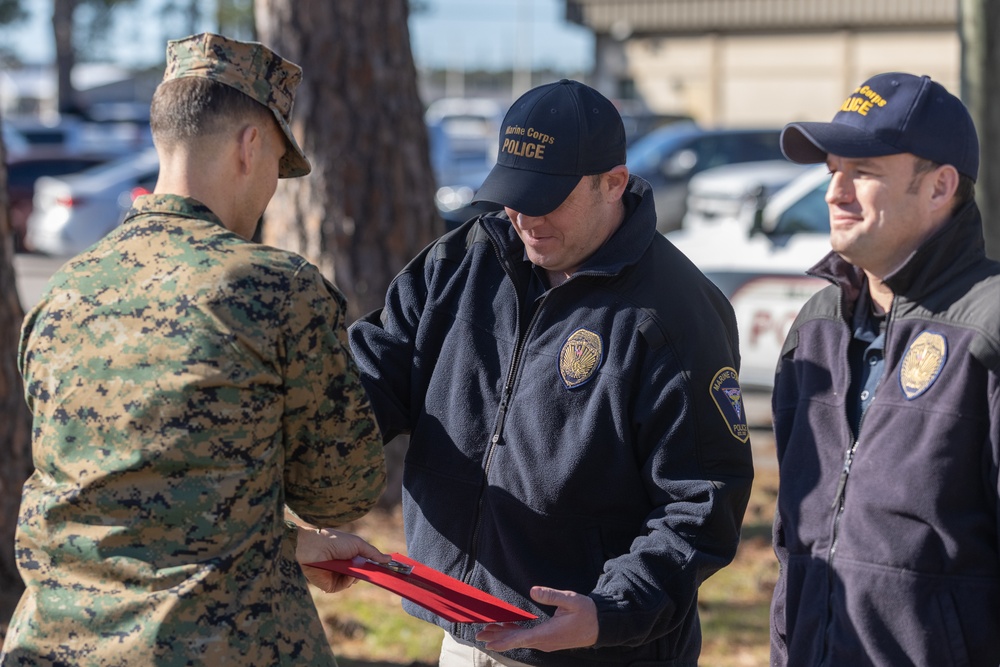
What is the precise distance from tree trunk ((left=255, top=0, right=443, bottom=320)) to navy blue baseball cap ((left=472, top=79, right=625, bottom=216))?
11.5 feet

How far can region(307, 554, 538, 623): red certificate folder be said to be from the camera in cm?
254

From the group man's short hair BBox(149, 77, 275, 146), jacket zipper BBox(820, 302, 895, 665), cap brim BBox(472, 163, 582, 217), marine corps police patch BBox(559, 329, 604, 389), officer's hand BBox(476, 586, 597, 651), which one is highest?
man's short hair BBox(149, 77, 275, 146)

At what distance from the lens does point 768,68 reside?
1417 inches

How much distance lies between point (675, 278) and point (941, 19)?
33226 mm

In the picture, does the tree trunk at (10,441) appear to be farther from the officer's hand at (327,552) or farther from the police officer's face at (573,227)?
the police officer's face at (573,227)

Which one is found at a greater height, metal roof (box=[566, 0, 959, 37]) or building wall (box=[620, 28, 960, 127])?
metal roof (box=[566, 0, 959, 37])

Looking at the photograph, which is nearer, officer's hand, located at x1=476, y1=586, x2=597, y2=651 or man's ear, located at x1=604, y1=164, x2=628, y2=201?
officer's hand, located at x1=476, y1=586, x2=597, y2=651

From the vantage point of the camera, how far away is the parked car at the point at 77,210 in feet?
56.9

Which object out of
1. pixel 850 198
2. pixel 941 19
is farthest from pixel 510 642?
pixel 941 19

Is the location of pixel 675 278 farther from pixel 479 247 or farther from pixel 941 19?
pixel 941 19

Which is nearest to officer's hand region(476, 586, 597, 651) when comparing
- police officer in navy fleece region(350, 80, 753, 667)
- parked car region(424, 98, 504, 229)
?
police officer in navy fleece region(350, 80, 753, 667)

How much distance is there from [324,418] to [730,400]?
3.04 feet

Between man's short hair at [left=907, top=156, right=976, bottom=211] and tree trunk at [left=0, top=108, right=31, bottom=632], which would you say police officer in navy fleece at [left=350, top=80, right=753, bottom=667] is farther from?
Result: tree trunk at [left=0, top=108, right=31, bottom=632]

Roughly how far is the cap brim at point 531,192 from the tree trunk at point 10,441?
2.65 m
